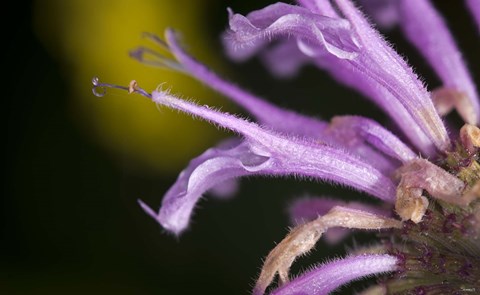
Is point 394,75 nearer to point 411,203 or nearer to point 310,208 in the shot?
point 411,203

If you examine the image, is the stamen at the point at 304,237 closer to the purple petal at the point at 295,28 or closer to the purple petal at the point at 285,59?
the purple petal at the point at 295,28

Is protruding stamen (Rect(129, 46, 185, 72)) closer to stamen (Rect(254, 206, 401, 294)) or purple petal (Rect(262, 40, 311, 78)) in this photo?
purple petal (Rect(262, 40, 311, 78))

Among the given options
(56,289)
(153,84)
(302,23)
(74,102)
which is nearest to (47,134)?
(74,102)

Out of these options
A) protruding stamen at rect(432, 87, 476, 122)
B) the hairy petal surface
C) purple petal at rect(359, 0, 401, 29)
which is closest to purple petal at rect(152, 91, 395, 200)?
the hairy petal surface

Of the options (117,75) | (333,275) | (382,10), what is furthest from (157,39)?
(117,75)

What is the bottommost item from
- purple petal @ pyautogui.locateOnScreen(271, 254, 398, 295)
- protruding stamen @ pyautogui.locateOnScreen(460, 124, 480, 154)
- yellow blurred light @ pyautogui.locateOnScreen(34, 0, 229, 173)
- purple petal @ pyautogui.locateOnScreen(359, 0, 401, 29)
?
purple petal @ pyautogui.locateOnScreen(271, 254, 398, 295)
